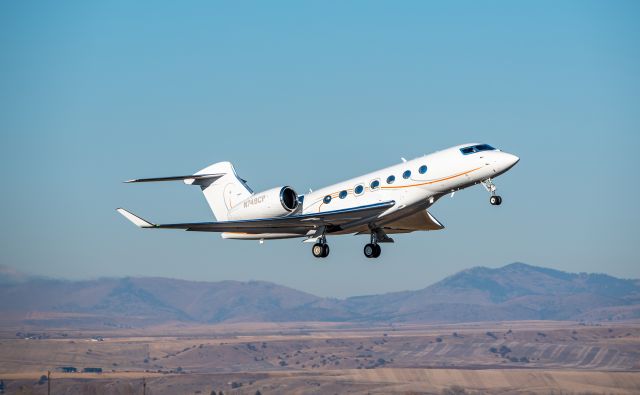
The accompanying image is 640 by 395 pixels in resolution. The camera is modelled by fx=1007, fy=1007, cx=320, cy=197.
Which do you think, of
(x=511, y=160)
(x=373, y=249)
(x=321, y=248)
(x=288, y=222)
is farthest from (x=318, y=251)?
(x=511, y=160)

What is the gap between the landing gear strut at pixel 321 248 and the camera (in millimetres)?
41625

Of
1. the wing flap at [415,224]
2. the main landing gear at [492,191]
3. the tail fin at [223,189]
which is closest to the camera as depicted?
the main landing gear at [492,191]

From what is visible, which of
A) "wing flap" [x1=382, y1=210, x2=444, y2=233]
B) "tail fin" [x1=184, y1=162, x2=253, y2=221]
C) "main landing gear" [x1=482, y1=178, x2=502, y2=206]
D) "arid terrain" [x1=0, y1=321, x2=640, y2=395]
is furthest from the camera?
"arid terrain" [x1=0, y1=321, x2=640, y2=395]

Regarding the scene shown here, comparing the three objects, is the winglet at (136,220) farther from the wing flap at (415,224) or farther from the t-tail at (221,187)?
the wing flap at (415,224)

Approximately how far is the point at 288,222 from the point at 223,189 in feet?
19.0

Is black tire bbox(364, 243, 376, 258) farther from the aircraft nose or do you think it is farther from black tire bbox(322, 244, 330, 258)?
the aircraft nose

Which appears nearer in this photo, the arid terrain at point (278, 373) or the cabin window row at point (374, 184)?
the cabin window row at point (374, 184)

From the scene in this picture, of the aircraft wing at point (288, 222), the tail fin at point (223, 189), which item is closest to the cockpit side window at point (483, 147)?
the aircraft wing at point (288, 222)

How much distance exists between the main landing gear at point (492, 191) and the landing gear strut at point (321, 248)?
744 centimetres

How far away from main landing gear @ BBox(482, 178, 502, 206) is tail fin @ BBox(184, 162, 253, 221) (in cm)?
1215

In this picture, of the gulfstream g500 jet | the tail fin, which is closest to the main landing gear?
the gulfstream g500 jet

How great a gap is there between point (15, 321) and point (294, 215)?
110 meters

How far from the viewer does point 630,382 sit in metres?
148

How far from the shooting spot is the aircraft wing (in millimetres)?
39903
